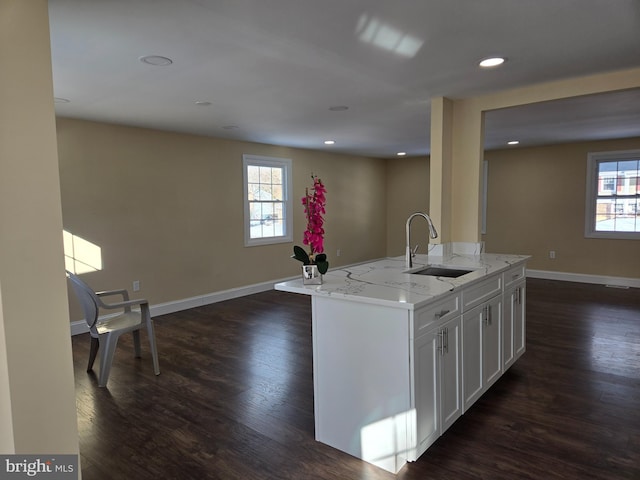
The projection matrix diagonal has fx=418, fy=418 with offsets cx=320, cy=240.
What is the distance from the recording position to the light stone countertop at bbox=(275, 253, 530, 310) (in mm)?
2021

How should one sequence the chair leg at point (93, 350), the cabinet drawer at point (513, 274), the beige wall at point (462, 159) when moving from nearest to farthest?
1. the cabinet drawer at point (513, 274)
2. the chair leg at point (93, 350)
3. the beige wall at point (462, 159)

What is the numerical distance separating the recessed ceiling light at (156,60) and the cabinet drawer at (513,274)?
2677 mm

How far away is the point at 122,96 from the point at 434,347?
121 inches

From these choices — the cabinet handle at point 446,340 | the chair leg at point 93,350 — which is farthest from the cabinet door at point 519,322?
the chair leg at point 93,350

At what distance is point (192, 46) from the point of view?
93.9 inches

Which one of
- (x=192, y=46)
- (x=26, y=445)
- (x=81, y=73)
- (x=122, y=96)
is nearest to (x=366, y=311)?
(x=26, y=445)

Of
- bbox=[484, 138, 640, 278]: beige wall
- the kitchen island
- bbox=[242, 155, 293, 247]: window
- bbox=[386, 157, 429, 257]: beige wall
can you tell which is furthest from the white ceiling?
bbox=[386, 157, 429, 257]: beige wall

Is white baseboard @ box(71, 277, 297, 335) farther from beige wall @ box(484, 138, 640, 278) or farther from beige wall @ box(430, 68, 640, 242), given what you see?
beige wall @ box(484, 138, 640, 278)

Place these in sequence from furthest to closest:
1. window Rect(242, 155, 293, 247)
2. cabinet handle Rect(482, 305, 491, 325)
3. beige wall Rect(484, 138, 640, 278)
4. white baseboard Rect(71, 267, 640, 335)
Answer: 1. beige wall Rect(484, 138, 640, 278)
2. window Rect(242, 155, 293, 247)
3. white baseboard Rect(71, 267, 640, 335)
4. cabinet handle Rect(482, 305, 491, 325)

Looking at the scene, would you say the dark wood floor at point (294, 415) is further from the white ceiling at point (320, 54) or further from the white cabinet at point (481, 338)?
the white ceiling at point (320, 54)

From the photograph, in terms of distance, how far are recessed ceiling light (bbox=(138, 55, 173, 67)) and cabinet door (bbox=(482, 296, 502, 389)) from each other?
2.53 meters

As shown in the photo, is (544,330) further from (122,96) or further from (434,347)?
(122,96)

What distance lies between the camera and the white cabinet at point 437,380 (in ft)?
6.56

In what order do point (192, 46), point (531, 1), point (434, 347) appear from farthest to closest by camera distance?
1. point (192, 46)
2. point (434, 347)
3. point (531, 1)
